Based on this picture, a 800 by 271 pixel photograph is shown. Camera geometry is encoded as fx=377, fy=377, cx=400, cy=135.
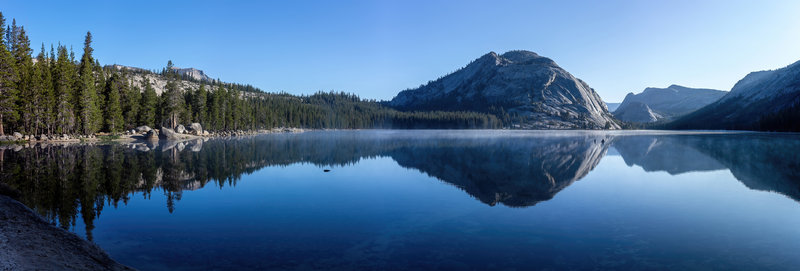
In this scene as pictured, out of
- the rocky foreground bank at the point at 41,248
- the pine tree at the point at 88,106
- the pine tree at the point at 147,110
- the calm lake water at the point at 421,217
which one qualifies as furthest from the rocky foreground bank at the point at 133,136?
the rocky foreground bank at the point at 41,248

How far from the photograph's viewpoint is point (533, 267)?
1082 cm

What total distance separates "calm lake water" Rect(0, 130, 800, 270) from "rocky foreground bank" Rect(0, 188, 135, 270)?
3.12ft

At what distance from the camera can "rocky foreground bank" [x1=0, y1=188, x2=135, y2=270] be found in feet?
28.5

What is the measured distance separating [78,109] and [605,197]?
87976 mm

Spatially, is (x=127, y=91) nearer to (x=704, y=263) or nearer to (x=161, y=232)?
(x=161, y=232)

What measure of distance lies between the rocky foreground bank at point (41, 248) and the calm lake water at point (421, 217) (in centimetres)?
95

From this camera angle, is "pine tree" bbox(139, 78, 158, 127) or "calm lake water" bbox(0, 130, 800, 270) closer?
"calm lake water" bbox(0, 130, 800, 270)

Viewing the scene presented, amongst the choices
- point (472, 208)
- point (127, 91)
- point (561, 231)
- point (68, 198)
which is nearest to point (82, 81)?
point (127, 91)

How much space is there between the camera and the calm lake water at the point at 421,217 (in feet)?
38.1

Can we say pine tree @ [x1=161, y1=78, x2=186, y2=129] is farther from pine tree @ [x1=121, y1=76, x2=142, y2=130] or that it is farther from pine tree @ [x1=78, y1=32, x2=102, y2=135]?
pine tree @ [x1=78, y1=32, x2=102, y2=135]

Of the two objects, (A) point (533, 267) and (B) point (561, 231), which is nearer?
(A) point (533, 267)

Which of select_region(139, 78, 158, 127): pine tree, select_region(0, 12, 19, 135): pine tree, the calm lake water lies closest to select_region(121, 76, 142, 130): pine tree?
select_region(139, 78, 158, 127): pine tree

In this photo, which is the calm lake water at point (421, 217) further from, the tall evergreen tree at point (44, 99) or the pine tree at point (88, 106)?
the pine tree at point (88, 106)

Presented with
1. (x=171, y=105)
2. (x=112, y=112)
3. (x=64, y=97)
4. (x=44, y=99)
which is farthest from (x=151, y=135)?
(x=171, y=105)
